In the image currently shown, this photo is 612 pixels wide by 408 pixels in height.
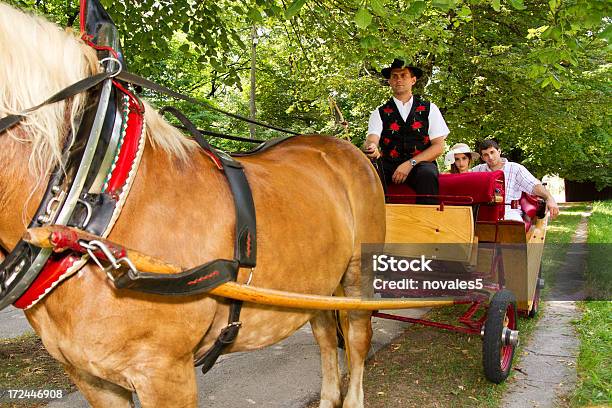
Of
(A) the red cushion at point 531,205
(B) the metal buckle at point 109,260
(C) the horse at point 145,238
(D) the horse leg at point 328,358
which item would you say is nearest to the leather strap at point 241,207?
(C) the horse at point 145,238

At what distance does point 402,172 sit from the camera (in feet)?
13.1

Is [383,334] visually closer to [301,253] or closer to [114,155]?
[301,253]

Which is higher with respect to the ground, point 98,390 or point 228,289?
point 228,289

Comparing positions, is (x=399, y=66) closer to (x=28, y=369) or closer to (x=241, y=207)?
(x=241, y=207)

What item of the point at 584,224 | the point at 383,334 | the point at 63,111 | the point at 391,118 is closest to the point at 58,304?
the point at 63,111

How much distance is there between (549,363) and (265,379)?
231cm

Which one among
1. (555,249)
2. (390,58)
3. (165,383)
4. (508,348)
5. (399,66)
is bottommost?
(555,249)

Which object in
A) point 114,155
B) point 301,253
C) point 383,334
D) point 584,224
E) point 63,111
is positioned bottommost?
point 584,224

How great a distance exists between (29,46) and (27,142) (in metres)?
0.32

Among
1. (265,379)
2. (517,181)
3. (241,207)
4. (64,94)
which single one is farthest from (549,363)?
(64,94)

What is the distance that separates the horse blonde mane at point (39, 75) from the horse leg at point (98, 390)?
0.89 m

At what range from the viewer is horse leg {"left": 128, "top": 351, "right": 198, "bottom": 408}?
179 cm

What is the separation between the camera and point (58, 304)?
169cm

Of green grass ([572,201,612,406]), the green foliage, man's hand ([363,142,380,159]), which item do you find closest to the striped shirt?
the green foliage
